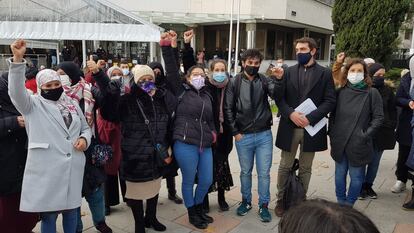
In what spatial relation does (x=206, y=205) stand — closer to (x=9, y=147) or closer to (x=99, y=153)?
(x=99, y=153)

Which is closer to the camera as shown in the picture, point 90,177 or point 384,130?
point 90,177

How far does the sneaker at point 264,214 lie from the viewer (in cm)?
425

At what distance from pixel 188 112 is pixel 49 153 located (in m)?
1.47

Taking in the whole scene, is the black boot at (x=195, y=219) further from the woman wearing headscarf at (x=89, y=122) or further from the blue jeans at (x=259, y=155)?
the woman wearing headscarf at (x=89, y=122)

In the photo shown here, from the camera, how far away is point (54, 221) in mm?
3182

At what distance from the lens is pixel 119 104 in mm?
3656

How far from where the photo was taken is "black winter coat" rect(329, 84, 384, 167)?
4.05m

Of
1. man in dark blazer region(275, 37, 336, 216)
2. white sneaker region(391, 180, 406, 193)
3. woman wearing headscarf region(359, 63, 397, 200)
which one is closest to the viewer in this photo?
man in dark blazer region(275, 37, 336, 216)

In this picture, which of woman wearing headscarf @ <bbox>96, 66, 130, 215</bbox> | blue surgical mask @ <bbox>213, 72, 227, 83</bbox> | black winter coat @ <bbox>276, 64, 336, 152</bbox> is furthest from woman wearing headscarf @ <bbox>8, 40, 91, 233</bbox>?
black winter coat @ <bbox>276, 64, 336, 152</bbox>

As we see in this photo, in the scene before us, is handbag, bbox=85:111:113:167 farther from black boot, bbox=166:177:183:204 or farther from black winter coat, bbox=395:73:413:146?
black winter coat, bbox=395:73:413:146

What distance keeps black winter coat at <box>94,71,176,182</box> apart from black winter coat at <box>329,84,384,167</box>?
80.3 inches

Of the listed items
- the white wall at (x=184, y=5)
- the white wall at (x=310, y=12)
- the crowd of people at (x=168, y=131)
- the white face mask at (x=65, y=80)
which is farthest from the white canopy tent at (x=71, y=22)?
the white wall at (x=310, y=12)

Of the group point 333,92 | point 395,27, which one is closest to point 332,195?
point 333,92

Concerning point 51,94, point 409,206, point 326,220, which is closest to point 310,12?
point 409,206
